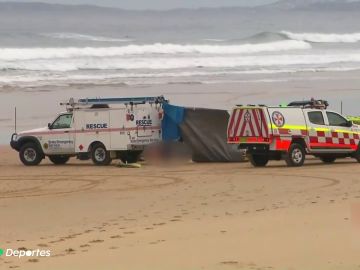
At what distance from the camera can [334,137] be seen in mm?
23281

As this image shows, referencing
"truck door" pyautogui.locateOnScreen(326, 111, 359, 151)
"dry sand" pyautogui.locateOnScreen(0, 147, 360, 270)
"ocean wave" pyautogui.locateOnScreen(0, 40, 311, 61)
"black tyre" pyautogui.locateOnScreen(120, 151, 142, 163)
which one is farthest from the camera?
"ocean wave" pyautogui.locateOnScreen(0, 40, 311, 61)

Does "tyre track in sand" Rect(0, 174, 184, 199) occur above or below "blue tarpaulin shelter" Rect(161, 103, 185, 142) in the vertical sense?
below

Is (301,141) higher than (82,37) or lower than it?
lower

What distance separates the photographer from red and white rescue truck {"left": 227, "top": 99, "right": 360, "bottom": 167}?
875 inches

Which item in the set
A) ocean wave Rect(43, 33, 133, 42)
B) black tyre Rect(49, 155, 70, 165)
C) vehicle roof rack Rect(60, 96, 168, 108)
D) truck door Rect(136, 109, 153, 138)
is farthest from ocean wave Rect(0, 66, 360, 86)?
ocean wave Rect(43, 33, 133, 42)

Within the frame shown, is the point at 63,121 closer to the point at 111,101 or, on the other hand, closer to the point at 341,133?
the point at 111,101

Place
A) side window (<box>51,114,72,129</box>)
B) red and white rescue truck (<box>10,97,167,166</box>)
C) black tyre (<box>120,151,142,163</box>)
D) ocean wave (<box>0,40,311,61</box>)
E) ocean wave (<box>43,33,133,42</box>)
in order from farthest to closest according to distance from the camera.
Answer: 1. ocean wave (<box>43,33,133,42</box>)
2. ocean wave (<box>0,40,311,61</box>)
3. side window (<box>51,114,72,129</box>)
4. black tyre (<box>120,151,142,163</box>)
5. red and white rescue truck (<box>10,97,167,166</box>)

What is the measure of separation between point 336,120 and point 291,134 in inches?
69.9

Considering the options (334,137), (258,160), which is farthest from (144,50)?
(258,160)

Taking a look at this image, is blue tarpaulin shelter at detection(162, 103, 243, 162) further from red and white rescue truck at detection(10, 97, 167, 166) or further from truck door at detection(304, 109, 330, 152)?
truck door at detection(304, 109, 330, 152)

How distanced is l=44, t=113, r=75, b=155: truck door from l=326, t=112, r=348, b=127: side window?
24.2 feet

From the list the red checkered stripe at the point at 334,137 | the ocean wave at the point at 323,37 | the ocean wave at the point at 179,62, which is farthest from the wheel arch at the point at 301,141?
the ocean wave at the point at 323,37

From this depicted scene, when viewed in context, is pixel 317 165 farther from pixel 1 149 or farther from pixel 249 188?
pixel 1 149

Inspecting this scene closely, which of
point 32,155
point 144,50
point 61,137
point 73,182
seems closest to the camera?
point 73,182
